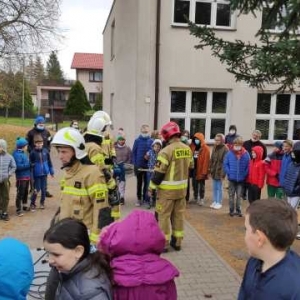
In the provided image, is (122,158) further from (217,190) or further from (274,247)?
(274,247)

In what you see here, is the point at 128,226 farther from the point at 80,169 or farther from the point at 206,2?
the point at 206,2

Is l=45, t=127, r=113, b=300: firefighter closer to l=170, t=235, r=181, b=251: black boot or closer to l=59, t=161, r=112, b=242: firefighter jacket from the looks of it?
l=59, t=161, r=112, b=242: firefighter jacket

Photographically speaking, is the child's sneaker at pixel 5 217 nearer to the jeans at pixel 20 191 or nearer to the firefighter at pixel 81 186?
the jeans at pixel 20 191

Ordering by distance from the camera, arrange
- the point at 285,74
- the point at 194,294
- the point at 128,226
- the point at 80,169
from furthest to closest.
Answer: the point at 194,294 < the point at 285,74 < the point at 80,169 < the point at 128,226

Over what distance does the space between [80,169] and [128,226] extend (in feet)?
4.91

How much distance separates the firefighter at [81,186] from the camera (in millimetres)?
3678

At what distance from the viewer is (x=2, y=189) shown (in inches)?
334

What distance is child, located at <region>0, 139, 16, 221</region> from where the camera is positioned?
8383 millimetres

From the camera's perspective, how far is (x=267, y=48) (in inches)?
173

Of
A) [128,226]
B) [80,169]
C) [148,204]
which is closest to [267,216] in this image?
[128,226]

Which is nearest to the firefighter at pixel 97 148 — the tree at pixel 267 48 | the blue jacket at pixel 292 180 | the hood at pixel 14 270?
the tree at pixel 267 48

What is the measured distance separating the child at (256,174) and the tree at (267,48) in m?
3.94

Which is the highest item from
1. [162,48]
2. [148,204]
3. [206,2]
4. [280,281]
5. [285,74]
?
[206,2]

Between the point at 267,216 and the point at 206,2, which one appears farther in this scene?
the point at 206,2
